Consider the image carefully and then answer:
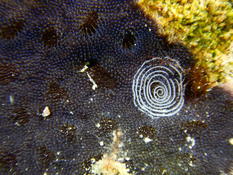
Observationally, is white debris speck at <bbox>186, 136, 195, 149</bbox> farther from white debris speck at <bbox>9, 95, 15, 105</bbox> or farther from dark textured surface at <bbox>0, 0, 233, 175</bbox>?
white debris speck at <bbox>9, 95, 15, 105</bbox>

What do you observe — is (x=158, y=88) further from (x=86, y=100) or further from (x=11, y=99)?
(x=11, y=99)

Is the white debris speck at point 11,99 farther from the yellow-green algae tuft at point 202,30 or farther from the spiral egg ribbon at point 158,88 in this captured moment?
the yellow-green algae tuft at point 202,30

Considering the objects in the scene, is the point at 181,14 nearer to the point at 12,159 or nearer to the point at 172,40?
the point at 172,40

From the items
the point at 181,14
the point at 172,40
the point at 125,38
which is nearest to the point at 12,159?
the point at 125,38

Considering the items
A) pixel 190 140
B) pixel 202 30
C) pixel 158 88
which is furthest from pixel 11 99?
pixel 202 30

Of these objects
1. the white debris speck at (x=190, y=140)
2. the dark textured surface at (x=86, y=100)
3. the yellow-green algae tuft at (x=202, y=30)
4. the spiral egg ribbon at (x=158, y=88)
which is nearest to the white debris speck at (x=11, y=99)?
the dark textured surface at (x=86, y=100)

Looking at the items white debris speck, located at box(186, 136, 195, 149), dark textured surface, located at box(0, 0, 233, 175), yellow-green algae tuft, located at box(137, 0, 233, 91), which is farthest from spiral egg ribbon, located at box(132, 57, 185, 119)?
white debris speck, located at box(186, 136, 195, 149)

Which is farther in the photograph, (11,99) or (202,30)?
(11,99)
